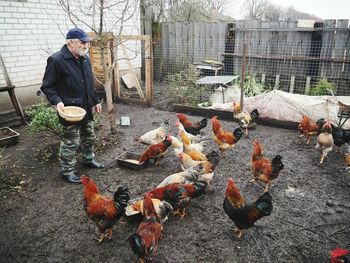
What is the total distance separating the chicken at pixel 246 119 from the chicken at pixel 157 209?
12.2 ft

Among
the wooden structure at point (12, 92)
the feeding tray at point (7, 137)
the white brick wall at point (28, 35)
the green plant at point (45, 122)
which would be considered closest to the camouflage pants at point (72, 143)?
the green plant at point (45, 122)

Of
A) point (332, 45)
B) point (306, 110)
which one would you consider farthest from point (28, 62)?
point (332, 45)

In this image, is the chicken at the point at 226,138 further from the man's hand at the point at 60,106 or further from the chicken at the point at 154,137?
the man's hand at the point at 60,106

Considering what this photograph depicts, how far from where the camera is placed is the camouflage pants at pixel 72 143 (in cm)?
437

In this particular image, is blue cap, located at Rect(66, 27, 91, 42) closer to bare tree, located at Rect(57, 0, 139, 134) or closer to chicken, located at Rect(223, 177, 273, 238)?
bare tree, located at Rect(57, 0, 139, 134)

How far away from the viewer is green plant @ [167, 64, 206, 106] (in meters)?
8.90

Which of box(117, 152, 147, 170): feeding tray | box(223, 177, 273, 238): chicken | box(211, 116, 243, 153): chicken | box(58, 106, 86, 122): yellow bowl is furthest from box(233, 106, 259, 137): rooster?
box(58, 106, 86, 122): yellow bowl

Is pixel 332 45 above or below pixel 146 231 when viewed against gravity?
above

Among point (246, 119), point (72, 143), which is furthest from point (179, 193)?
point (246, 119)

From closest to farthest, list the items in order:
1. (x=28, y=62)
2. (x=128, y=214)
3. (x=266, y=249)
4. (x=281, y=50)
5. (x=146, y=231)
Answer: (x=146, y=231) < (x=266, y=249) < (x=128, y=214) < (x=28, y=62) < (x=281, y=50)

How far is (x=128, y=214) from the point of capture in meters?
3.60

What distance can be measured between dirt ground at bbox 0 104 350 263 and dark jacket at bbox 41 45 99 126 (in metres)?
1.40

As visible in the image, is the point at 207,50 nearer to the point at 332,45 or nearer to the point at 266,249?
the point at 332,45

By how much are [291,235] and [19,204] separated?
403cm
